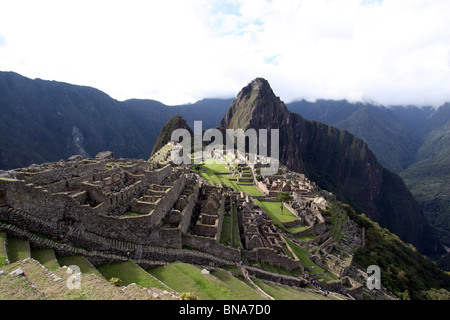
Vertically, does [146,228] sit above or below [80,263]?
above

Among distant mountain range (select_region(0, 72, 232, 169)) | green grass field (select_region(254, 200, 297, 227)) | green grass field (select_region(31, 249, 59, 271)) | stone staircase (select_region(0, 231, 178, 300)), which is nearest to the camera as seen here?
stone staircase (select_region(0, 231, 178, 300))

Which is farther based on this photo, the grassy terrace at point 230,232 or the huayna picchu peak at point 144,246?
the grassy terrace at point 230,232

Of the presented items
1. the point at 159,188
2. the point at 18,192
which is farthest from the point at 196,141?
the point at 18,192

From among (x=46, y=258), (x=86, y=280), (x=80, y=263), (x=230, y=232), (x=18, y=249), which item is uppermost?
(x=18, y=249)

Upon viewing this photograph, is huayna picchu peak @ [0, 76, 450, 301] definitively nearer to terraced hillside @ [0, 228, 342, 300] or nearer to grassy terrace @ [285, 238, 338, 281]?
terraced hillside @ [0, 228, 342, 300]

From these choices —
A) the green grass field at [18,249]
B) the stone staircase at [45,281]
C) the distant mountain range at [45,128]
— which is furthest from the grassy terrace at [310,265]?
the distant mountain range at [45,128]

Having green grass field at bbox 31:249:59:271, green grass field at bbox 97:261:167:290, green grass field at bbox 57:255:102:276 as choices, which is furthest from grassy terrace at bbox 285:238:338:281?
green grass field at bbox 31:249:59:271

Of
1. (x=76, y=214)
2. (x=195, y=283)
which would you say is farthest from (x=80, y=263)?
(x=195, y=283)

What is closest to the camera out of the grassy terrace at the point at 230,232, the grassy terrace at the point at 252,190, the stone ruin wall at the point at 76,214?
the stone ruin wall at the point at 76,214

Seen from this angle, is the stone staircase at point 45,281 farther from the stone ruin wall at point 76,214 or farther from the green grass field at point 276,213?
the green grass field at point 276,213

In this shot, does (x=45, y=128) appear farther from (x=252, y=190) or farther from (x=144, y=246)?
(x=144, y=246)
